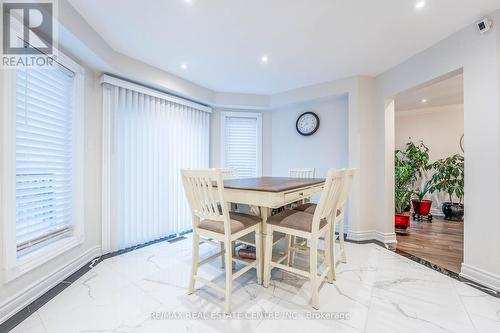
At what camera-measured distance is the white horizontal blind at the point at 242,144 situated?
419 centimetres

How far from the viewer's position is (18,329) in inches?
55.4

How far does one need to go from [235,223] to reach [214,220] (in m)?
0.17

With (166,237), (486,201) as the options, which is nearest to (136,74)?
(166,237)

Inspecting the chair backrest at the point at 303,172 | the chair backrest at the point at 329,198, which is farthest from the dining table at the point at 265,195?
the chair backrest at the point at 303,172

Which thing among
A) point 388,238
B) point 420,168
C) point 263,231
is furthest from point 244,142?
point 420,168

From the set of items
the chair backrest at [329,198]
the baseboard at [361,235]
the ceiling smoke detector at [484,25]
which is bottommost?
the baseboard at [361,235]

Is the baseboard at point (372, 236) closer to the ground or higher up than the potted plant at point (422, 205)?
closer to the ground

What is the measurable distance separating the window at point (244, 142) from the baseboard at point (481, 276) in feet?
9.88

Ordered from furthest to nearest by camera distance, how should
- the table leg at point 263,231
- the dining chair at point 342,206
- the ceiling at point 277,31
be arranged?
the dining chair at point 342,206 → the table leg at point 263,231 → the ceiling at point 277,31

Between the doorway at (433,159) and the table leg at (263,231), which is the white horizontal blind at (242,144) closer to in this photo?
the table leg at (263,231)

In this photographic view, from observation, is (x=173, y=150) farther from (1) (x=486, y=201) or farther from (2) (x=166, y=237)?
(1) (x=486, y=201)

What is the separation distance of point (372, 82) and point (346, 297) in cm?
289

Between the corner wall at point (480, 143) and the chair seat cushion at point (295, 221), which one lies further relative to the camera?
the corner wall at point (480, 143)

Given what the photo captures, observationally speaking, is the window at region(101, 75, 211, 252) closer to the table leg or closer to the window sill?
the window sill
